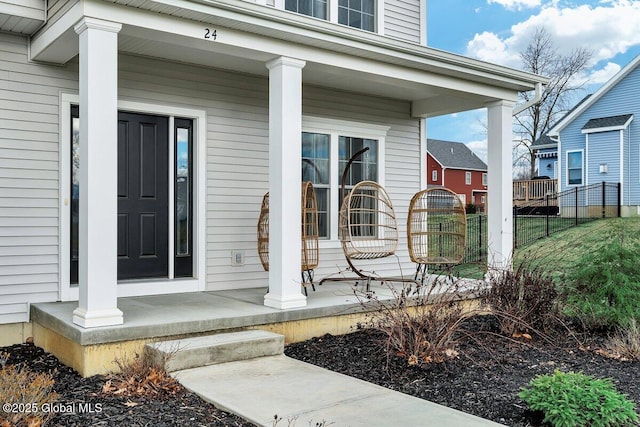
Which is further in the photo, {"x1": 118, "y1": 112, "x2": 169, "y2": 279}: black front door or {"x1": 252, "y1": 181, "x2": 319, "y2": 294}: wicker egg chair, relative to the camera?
{"x1": 252, "y1": 181, "x2": 319, "y2": 294}: wicker egg chair

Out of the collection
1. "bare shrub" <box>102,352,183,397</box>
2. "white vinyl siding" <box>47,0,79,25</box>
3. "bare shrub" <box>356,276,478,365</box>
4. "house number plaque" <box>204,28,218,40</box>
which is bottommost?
"bare shrub" <box>102,352,183,397</box>

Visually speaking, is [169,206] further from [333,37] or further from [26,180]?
[333,37]

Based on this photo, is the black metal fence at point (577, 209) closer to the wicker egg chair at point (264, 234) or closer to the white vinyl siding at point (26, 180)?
the wicker egg chair at point (264, 234)

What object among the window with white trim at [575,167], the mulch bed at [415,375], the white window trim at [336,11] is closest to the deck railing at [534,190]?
the window with white trim at [575,167]

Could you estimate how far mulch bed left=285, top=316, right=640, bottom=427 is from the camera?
12.2 ft

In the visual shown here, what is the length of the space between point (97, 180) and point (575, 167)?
19.8m

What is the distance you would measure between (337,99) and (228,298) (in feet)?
10.3

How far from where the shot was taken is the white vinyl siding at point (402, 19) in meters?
8.01

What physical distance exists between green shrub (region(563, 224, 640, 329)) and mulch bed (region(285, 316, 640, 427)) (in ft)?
0.91

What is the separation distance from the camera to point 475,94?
7.19 meters

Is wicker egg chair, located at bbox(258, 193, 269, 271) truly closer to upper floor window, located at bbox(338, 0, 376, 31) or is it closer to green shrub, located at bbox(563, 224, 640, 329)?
upper floor window, located at bbox(338, 0, 376, 31)

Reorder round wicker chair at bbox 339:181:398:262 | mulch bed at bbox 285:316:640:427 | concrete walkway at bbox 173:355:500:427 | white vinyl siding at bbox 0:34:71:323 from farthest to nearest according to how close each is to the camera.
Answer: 1. round wicker chair at bbox 339:181:398:262
2. white vinyl siding at bbox 0:34:71:323
3. mulch bed at bbox 285:316:640:427
4. concrete walkway at bbox 173:355:500:427

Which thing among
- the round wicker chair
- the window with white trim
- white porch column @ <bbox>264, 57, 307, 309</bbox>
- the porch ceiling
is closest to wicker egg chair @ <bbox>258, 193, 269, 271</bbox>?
white porch column @ <bbox>264, 57, 307, 309</bbox>

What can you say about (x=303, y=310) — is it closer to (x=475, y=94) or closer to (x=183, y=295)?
(x=183, y=295)
